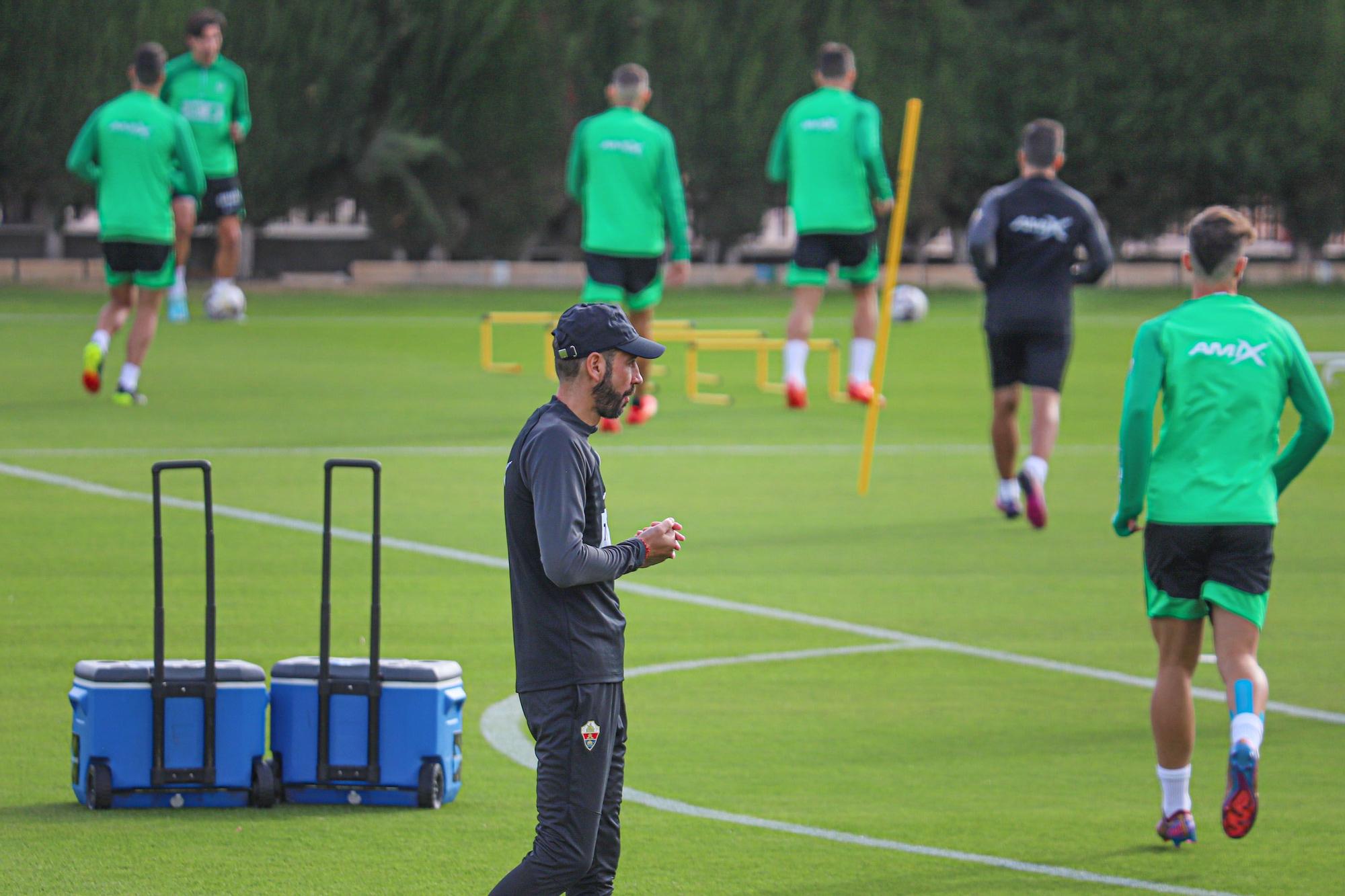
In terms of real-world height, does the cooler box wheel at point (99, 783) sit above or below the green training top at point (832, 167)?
below

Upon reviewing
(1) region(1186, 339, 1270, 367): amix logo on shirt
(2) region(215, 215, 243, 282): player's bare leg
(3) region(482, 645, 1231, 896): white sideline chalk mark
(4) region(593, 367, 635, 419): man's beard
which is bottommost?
(3) region(482, 645, 1231, 896): white sideline chalk mark

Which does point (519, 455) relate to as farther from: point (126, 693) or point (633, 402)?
point (633, 402)

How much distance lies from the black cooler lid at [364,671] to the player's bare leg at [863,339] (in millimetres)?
11332

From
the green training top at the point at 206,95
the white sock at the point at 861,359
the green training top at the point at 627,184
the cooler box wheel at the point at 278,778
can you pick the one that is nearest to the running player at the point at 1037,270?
the green training top at the point at 627,184

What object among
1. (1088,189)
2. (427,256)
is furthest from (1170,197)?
(427,256)

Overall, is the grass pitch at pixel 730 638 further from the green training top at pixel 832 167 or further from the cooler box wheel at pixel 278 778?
the green training top at pixel 832 167

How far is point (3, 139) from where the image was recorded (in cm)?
3919

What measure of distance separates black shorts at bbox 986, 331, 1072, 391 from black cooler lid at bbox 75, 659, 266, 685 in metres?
6.83

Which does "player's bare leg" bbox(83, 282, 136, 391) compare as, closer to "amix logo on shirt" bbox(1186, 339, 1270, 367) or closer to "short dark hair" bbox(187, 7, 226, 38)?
"short dark hair" bbox(187, 7, 226, 38)

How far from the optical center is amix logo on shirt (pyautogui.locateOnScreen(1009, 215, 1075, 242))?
1253 centimetres

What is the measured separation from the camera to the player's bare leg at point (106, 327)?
1720 centimetres

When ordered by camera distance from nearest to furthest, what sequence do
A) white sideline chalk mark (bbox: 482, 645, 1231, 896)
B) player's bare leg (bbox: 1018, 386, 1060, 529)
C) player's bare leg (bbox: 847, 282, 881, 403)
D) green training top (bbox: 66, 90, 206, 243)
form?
white sideline chalk mark (bbox: 482, 645, 1231, 896)
player's bare leg (bbox: 1018, 386, 1060, 529)
green training top (bbox: 66, 90, 206, 243)
player's bare leg (bbox: 847, 282, 881, 403)

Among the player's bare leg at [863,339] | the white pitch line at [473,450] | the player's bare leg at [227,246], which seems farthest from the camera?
the player's bare leg at [227,246]

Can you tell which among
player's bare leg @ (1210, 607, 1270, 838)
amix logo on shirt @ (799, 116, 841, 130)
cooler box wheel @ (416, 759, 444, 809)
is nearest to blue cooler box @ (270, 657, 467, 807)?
cooler box wheel @ (416, 759, 444, 809)
